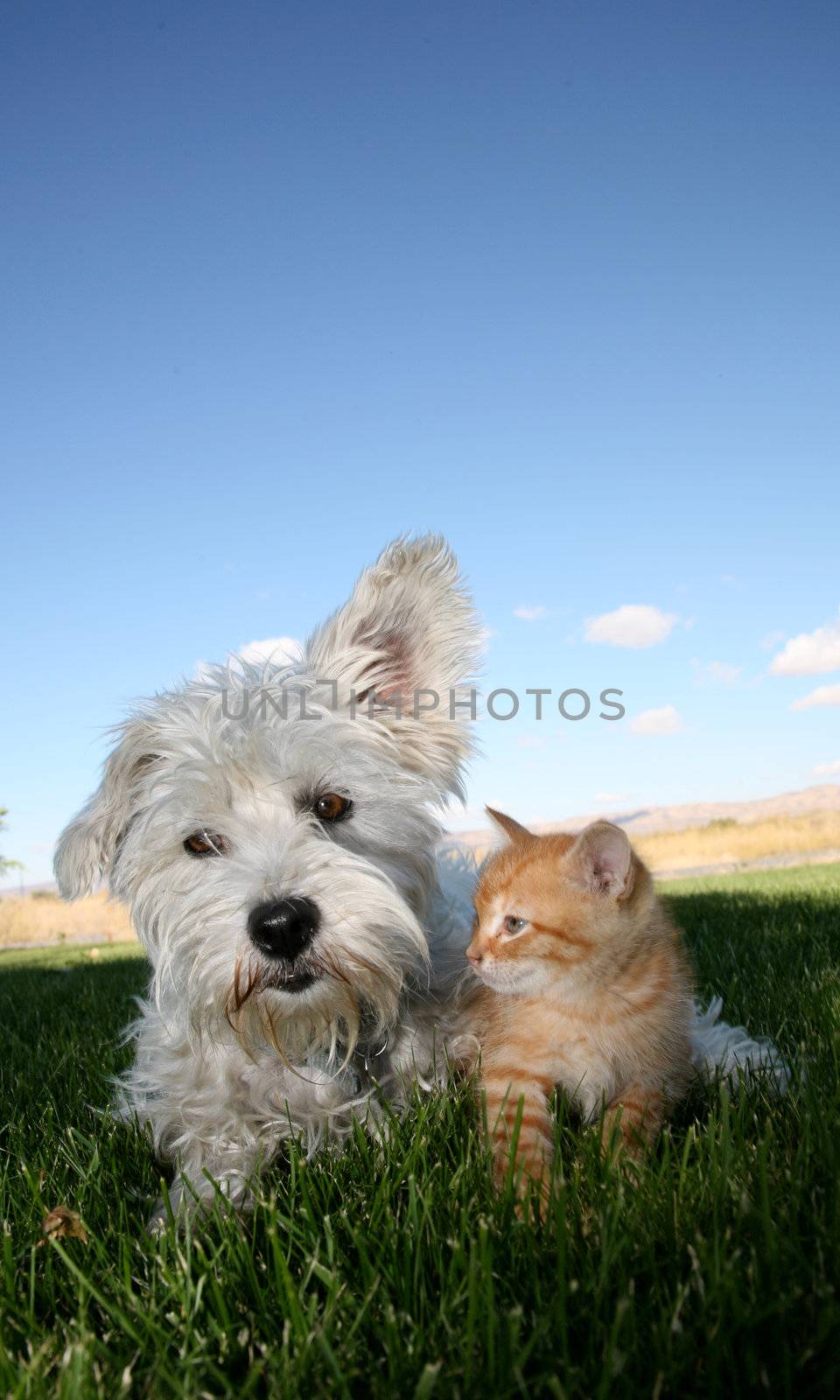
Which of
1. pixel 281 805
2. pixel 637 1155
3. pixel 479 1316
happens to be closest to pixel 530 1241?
pixel 479 1316

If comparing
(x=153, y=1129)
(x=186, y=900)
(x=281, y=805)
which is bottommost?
(x=153, y=1129)

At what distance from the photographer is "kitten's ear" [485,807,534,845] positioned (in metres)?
3.59

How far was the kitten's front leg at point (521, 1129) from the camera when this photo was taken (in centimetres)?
255

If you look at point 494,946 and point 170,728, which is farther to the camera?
point 170,728

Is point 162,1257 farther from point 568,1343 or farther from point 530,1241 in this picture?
point 568,1343

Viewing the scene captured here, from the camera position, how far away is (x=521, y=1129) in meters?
2.78

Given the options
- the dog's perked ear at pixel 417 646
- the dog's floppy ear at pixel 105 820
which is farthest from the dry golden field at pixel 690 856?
the dog's perked ear at pixel 417 646

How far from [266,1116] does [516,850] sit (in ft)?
4.22

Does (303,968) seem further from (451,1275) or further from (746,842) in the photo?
Answer: (746,842)

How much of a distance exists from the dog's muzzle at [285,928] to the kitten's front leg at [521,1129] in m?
0.72

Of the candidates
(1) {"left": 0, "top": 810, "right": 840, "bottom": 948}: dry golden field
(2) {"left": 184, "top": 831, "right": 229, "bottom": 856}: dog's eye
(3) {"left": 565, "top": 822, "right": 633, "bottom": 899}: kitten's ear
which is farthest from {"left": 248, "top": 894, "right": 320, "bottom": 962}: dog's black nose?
(1) {"left": 0, "top": 810, "right": 840, "bottom": 948}: dry golden field

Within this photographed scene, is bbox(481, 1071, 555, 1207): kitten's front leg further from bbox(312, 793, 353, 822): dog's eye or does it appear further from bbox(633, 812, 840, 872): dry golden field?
bbox(633, 812, 840, 872): dry golden field

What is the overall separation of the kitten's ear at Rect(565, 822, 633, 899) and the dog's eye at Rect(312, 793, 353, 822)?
0.89 metres

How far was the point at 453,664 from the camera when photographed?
396cm
